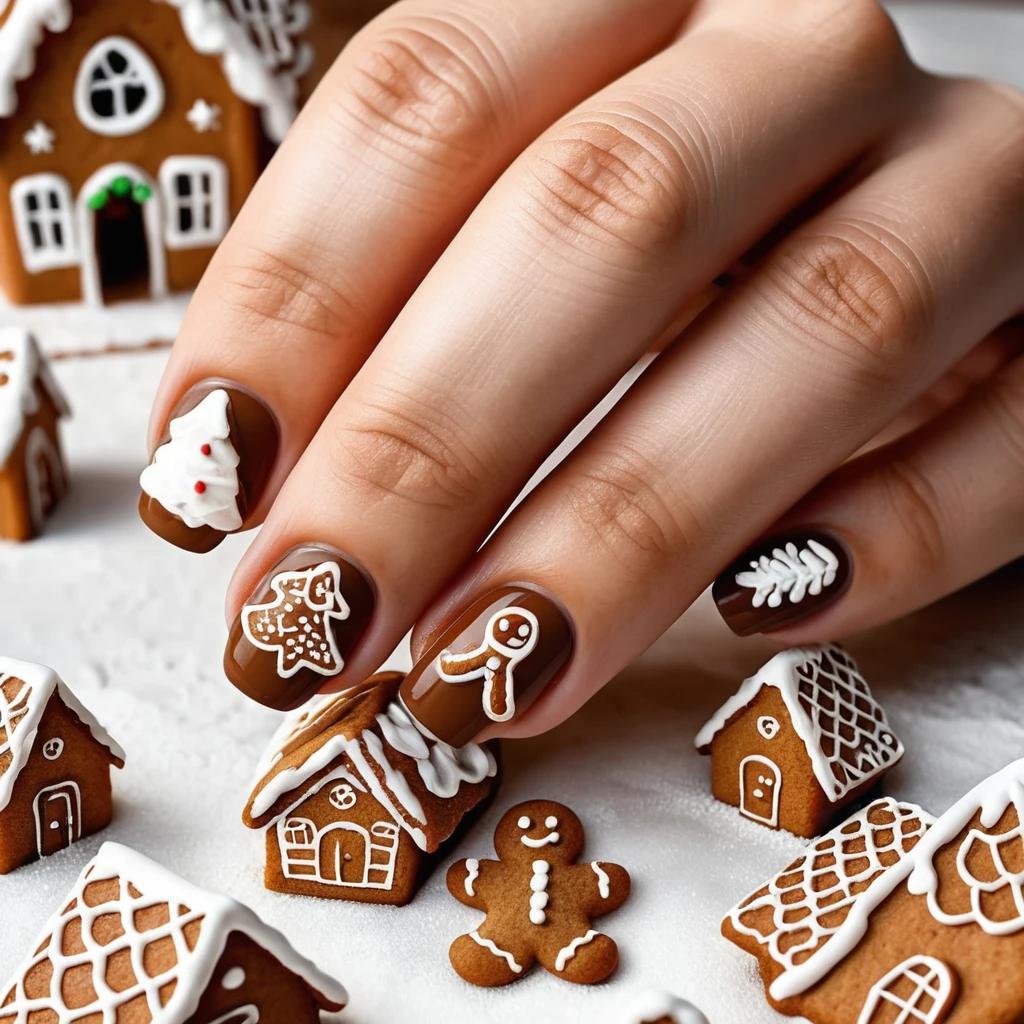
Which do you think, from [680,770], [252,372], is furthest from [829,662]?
[252,372]

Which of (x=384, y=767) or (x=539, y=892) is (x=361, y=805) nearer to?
(x=384, y=767)

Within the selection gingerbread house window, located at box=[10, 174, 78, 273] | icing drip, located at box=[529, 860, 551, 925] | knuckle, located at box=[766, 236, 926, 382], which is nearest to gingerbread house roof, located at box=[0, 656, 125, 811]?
icing drip, located at box=[529, 860, 551, 925]

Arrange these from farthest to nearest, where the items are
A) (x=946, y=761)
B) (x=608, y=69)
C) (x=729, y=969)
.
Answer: (x=608, y=69) < (x=946, y=761) < (x=729, y=969)

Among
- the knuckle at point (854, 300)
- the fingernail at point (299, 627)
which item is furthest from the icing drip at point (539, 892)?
the knuckle at point (854, 300)

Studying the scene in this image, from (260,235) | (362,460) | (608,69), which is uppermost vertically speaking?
(608,69)

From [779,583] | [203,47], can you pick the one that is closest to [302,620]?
[779,583]

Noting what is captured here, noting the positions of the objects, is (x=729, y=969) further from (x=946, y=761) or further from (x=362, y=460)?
(x=362, y=460)

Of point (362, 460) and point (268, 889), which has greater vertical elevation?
point (362, 460)
